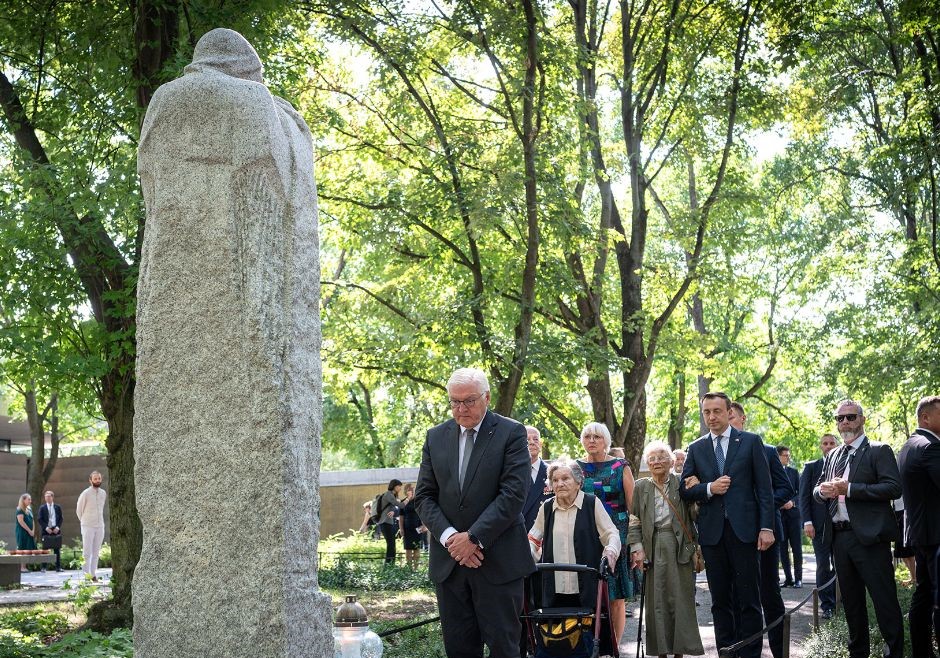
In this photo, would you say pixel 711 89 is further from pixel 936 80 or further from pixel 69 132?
pixel 69 132

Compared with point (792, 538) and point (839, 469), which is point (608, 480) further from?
point (792, 538)

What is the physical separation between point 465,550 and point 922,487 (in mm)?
4992

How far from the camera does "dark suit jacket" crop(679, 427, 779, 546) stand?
8539mm

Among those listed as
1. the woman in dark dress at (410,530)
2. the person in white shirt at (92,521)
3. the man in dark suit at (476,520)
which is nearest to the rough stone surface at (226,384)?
the man in dark suit at (476,520)

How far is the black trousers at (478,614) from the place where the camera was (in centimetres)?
618

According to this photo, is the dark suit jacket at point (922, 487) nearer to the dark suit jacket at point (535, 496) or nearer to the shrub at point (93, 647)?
the dark suit jacket at point (535, 496)

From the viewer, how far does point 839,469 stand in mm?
9227

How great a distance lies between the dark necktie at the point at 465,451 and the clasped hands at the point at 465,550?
44cm

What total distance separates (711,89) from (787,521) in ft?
27.7

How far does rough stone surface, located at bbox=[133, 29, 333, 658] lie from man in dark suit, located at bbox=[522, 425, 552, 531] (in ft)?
17.4


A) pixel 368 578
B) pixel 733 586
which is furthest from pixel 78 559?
pixel 733 586

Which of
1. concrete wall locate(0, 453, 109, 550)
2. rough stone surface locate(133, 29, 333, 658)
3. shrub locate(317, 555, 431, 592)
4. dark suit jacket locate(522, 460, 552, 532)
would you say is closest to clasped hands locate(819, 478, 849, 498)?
dark suit jacket locate(522, 460, 552, 532)

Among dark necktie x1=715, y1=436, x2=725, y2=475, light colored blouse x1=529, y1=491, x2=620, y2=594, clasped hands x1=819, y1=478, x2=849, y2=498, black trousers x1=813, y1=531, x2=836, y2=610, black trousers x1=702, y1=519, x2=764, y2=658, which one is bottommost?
black trousers x1=813, y1=531, x2=836, y2=610

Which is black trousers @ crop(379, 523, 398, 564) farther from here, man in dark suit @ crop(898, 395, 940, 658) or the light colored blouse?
man in dark suit @ crop(898, 395, 940, 658)
